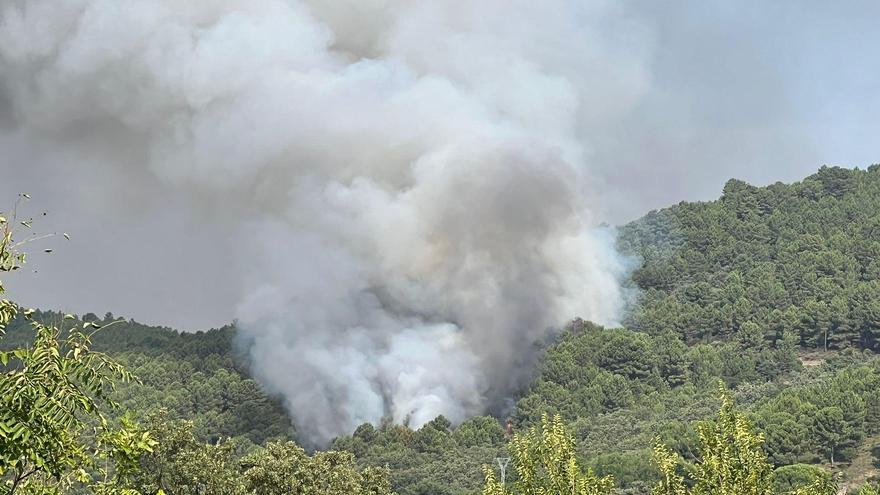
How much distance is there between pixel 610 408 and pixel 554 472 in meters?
132

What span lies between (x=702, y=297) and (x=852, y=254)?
83.2 ft

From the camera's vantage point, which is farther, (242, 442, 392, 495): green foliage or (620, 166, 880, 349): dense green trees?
(620, 166, 880, 349): dense green trees

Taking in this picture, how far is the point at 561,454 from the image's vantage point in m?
18.2

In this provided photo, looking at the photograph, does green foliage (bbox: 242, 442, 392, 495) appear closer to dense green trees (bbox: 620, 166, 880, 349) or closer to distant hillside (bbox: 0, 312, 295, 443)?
distant hillside (bbox: 0, 312, 295, 443)

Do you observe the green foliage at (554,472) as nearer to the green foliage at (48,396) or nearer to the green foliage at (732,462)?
the green foliage at (732,462)

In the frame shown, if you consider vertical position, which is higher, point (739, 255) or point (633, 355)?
point (739, 255)

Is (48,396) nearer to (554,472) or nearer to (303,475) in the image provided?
(554,472)

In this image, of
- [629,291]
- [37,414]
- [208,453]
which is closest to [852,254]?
[629,291]

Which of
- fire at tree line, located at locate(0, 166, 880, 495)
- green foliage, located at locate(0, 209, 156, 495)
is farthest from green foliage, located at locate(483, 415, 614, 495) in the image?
green foliage, located at locate(0, 209, 156, 495)

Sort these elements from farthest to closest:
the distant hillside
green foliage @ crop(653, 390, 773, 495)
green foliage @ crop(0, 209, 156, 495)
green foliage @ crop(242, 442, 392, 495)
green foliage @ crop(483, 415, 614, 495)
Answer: the distant hillside, green foliage @ crop(242, 442, 392, 495), green foliage @ crop(483, 415, 614, 495), green foliage @ crop(653, 390, 773, 495), green foliage @ crop(0, 209, 156, 495)

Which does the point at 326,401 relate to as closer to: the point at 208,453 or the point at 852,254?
the point at 852,254

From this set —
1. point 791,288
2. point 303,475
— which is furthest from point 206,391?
point 303,475

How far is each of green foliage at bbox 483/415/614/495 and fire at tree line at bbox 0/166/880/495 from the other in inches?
1.4

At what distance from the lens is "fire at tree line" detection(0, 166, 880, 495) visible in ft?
35.8
